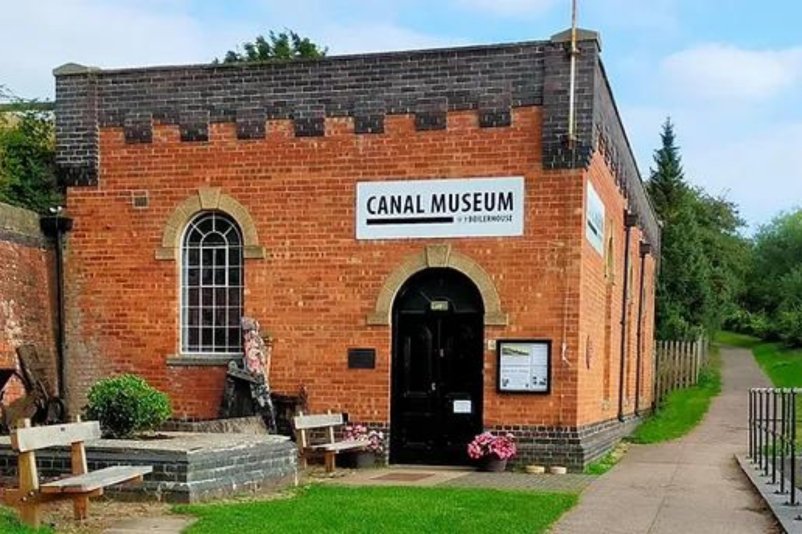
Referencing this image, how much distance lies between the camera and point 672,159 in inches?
2576

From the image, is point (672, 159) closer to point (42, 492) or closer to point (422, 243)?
point (422, 243)

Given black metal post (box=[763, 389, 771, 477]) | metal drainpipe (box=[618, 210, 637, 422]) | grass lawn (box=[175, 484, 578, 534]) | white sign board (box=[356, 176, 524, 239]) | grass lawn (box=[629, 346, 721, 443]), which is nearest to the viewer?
grass lawn (box=[175, 484, 578, 534])

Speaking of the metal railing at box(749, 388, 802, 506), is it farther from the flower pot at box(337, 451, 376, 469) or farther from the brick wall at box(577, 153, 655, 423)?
the flower pot at box(337, 451, 376, 469)

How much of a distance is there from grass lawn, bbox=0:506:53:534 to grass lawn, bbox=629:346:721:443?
13.6 meters

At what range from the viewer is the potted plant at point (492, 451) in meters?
14.3

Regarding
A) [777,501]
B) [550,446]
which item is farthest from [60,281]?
[777,501]

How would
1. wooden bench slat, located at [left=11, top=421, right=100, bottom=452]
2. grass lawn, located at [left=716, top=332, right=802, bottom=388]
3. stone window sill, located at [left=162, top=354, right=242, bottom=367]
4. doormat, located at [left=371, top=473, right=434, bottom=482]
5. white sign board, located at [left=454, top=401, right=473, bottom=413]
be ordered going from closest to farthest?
wooden bench slat, located at [left=11, top=421, right=100, bottom=452] < doormat, located at [left=371, top=473, right=434, bottom=482] < white sign board, located at [left=454, top=401, right=473, bottom=413] < stone window sill, located at [left=162, top=354, right=242, bottom=367] < grass lawn, located at [left=716, top=332, right=802, bottom=388]

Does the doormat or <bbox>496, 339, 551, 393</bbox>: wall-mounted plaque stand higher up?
<bbox>496, 339, 551, 393</bbox>: wall-mounted plaque

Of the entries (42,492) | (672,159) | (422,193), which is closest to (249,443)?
(42,492)

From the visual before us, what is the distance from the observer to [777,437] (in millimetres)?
12438

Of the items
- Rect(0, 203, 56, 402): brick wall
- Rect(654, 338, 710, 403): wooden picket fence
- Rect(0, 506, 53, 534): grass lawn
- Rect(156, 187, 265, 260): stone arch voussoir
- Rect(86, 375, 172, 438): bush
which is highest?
Rect(156, 187, 265, 260): stone arch voussoir

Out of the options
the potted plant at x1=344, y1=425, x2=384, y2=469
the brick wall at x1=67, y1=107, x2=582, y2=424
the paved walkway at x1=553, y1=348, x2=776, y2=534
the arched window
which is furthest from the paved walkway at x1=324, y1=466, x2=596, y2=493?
the arched window

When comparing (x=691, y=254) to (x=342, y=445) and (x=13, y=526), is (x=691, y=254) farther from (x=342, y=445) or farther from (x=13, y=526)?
(x=13, y=526)

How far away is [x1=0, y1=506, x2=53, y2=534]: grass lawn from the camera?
26.5ft
